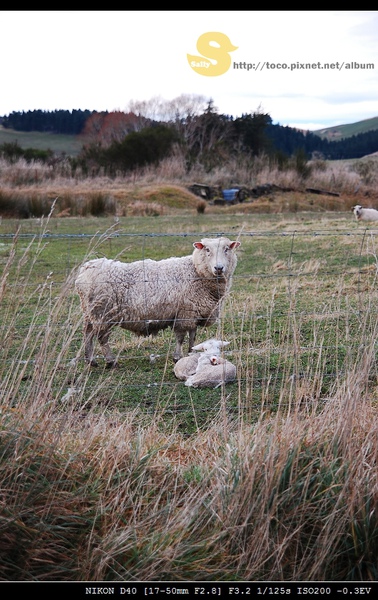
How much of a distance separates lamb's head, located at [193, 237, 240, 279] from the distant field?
68.8 meters

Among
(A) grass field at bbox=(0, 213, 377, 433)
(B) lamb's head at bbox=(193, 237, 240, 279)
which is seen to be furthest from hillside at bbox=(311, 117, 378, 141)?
(B) lamb's head at bbox=(193, 237, 240, 279)

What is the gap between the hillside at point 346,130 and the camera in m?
81.2

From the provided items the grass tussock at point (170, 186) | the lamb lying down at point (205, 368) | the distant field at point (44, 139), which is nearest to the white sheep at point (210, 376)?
the lamb lying down at point (205, 368)

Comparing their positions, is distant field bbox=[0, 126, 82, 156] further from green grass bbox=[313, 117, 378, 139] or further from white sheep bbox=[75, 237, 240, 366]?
white sheep bbox=[75, 237, 240, 366]

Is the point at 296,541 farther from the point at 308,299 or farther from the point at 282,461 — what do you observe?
the point at 308,299

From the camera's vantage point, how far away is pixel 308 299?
9.15 metres

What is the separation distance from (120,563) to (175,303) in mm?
4500

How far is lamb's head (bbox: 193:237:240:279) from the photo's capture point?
7098 mm

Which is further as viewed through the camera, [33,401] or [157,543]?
[33,401]

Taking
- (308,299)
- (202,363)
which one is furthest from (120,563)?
(308,299)

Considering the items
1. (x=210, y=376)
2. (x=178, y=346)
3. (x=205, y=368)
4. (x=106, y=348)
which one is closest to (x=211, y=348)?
(x=205, y=368)

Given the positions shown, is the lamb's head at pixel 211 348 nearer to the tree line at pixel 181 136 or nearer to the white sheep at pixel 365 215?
the white sheep at pixel 365 215

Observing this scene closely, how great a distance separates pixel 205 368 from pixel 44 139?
77749 millimetres

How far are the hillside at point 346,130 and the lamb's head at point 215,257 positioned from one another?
7490 cm
